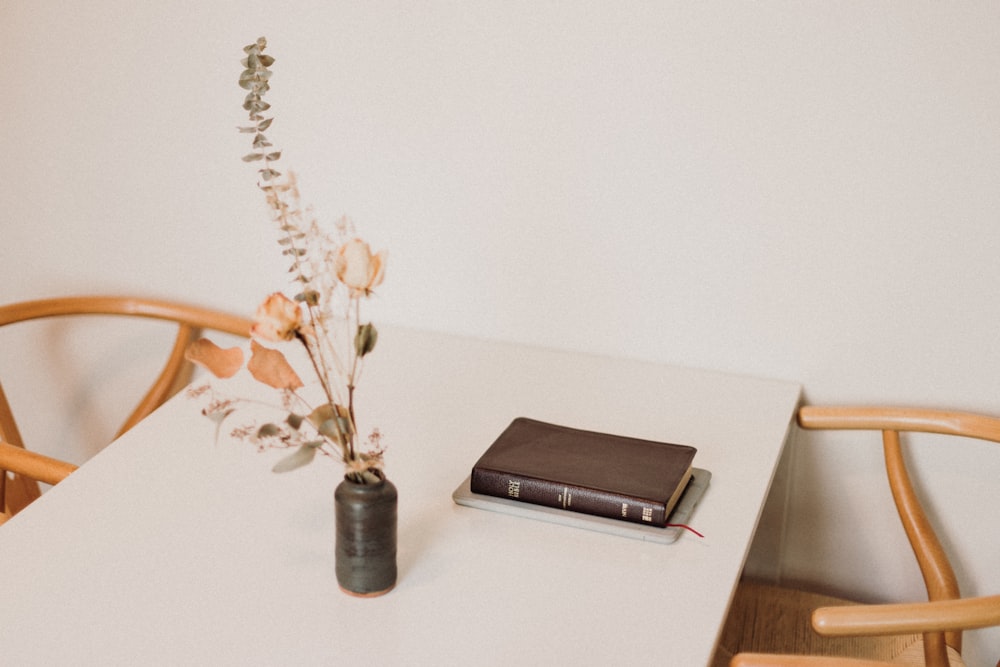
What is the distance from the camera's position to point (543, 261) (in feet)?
5.74

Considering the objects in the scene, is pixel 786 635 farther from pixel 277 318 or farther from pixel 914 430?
pixel 277 318

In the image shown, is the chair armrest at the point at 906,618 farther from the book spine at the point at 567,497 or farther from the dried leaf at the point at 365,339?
the dried leaf at the point at 365,339

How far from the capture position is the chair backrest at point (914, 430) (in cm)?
152

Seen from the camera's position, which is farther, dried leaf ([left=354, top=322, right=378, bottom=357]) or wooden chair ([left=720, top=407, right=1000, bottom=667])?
wooden chair ([left=720, top=407, right=1000, bottom=667])

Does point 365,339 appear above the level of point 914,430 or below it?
above

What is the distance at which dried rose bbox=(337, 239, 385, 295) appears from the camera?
3.10 ft

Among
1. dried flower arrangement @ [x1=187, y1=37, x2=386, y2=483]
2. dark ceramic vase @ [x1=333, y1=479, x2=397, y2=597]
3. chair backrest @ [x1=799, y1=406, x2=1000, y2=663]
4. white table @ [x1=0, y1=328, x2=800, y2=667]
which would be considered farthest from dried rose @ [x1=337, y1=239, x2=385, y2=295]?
chair backrest @ [x1=799, y1=406, x2=1000, y2=663]

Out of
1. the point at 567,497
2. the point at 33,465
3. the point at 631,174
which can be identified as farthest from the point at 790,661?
the point at 33,465

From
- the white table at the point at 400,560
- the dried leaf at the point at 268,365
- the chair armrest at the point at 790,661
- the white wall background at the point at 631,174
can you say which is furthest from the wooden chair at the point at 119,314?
the chair armrest at the point at 790,661

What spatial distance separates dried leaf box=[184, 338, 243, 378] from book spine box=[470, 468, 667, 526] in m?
0.39

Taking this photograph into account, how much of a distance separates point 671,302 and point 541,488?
0.57 metres

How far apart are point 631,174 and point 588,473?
1.91 feet

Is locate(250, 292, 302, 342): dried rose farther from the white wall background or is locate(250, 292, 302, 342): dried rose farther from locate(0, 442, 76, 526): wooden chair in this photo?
the white wall background

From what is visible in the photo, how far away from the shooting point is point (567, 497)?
1.23 meters
